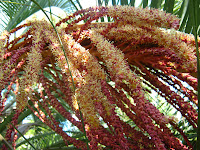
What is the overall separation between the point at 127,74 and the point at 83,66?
14 centimetres

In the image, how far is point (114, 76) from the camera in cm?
53

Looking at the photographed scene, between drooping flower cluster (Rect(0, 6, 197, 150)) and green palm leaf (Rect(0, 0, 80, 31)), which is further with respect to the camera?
green palm leaf (Rect(0, 0, 80, 31))

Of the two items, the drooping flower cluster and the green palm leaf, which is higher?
the green palm leaf

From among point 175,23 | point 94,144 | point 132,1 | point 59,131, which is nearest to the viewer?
point 94,144

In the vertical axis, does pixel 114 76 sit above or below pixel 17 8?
below

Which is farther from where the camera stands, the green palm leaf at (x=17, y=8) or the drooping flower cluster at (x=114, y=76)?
the green palm leaf at (x=17, y=8)

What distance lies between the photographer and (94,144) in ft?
1.34

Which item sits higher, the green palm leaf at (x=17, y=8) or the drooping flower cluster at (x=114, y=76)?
the green palm leaf at (x=17, y=8)

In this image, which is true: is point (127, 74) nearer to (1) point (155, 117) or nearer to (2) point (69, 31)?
(1) point (155, 117)

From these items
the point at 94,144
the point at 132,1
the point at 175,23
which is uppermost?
the point at 132,1

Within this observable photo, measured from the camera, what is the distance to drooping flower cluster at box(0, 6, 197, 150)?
0.46 metres

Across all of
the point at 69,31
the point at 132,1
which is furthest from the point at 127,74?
the point at 132,1

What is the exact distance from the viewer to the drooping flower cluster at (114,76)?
0.46 metres

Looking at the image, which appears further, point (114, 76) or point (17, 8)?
point (17, 8)
